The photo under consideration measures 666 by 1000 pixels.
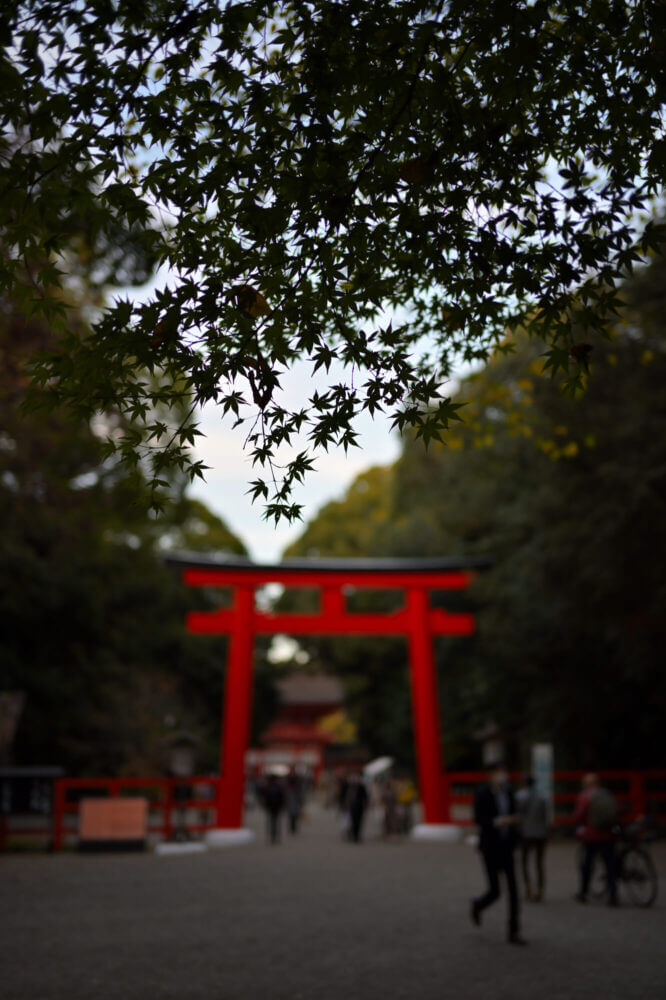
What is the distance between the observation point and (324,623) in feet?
75.2

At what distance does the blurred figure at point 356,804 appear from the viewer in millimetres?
23656

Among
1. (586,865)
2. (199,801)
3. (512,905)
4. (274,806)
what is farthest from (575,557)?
(512,905)

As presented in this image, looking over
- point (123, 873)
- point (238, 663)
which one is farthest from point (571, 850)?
point (123, 873)

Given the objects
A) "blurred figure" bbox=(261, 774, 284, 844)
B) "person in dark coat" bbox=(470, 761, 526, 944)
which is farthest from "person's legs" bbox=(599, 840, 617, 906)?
"blurred figure" bbox=(261, 774, 284, 844)

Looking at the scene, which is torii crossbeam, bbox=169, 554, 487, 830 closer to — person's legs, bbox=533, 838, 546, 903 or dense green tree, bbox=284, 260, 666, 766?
dense green tree, bbox=284, 260, 666, 766

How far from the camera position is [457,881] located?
47.5 ft

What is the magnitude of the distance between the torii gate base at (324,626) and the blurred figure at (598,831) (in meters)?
11.0

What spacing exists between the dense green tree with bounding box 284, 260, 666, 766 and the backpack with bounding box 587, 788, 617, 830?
4169mm

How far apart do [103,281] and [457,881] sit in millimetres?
12296

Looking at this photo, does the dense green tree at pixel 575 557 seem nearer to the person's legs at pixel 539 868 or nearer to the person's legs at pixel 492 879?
the person's legs at pixel 492 879

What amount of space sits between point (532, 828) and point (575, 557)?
917 cm

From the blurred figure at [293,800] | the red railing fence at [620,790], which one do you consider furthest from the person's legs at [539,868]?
the blurred figure at [293,800]

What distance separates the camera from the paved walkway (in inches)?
283

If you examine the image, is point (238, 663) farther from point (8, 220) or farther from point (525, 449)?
point (8, 220)
